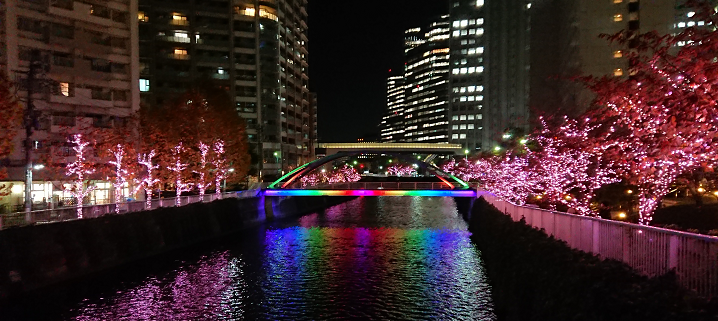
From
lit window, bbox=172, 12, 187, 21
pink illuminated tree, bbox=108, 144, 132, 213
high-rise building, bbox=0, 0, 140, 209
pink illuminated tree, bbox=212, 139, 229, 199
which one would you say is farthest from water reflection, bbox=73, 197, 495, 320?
lit window, bbox=172, 12, 187, 21

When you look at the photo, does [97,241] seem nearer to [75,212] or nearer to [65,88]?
[75,212]

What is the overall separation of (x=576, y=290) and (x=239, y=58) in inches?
3106

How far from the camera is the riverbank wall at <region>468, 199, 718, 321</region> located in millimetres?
8172

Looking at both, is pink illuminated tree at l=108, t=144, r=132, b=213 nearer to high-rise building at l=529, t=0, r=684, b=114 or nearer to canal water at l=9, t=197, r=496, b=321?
canal water at l=9, t=197, r=496, b=321

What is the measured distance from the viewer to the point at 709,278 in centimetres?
836

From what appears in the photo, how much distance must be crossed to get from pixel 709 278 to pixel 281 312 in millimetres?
14169

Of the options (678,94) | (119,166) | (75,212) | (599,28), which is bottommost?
(75,212)

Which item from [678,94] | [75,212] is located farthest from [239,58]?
[678,94]

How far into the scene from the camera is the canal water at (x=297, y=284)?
63.4ft

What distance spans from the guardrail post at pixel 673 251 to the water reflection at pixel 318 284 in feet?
31.3

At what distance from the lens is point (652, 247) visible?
1006cm

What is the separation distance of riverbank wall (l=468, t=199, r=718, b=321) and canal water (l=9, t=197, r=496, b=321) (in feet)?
8.75

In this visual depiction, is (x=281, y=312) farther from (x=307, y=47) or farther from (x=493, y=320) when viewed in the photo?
(x=307, y=47)

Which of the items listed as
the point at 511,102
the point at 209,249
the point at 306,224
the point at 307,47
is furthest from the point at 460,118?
the point at 209,249
